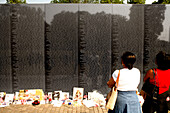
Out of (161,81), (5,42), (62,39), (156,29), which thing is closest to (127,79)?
(161,81)

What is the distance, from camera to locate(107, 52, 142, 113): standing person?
240 cm

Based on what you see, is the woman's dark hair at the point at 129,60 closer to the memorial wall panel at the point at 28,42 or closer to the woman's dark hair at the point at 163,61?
the woman's dark hair at the point at 163,61

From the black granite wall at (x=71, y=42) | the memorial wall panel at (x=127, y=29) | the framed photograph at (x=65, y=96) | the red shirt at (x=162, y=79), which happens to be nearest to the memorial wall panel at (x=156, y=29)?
the black granite wall at (x=71, y=42)

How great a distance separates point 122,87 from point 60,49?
124 inches

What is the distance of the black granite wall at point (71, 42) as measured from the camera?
17.0ft

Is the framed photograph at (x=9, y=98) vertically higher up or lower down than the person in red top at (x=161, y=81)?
lower down

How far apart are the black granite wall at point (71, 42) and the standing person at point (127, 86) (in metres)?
2.82

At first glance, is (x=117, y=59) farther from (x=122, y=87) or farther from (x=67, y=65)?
(x=122, y=87)

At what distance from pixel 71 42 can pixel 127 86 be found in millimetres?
3117

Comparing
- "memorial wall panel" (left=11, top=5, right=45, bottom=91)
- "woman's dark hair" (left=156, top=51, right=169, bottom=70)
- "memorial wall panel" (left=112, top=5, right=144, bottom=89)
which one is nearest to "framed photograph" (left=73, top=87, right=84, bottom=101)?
"memorial wall panel" (left=11, top=5, right=45, bottom=91)

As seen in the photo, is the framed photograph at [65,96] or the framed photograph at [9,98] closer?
the framed photograph at [9,98]

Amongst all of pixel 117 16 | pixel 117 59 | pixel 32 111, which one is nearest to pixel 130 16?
pixel 117 16

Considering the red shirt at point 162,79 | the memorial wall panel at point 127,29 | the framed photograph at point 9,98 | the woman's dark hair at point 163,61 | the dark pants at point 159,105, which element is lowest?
the framed photograph at point 9,98

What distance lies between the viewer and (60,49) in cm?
522
